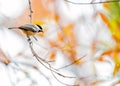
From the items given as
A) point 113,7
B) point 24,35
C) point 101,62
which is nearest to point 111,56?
point 101,62

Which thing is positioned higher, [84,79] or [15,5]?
[15,5]

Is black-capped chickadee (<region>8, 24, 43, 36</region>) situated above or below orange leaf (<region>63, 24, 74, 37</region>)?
below

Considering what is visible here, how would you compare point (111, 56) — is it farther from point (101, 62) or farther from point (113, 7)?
point (113, 7)

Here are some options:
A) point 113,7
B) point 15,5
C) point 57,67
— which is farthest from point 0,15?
point 113,7

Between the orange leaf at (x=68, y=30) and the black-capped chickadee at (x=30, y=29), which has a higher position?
the orange leaf at (x=68, y=30)

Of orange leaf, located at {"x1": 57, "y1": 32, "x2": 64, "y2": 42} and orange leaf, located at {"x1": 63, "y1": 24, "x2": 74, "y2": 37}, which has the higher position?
orange leaf, located at {"x1": 63, "y1": 24, "x2": 74, "y2": 37}

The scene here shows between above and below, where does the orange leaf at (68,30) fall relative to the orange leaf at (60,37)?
above
